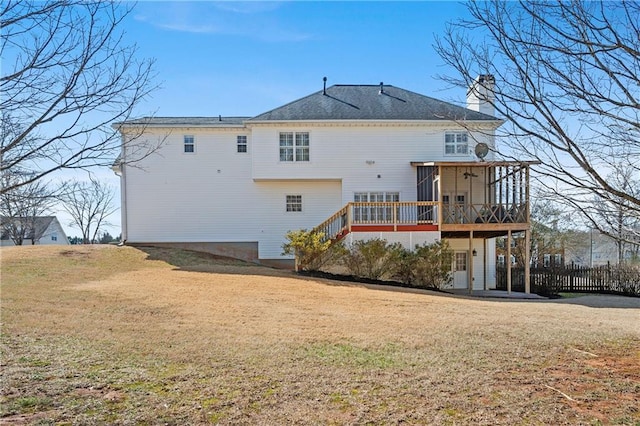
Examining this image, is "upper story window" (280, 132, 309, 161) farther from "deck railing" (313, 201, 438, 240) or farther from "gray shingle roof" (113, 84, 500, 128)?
"deck railing" (313, 201, 438, 240)

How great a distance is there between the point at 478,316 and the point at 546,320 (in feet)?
4.75

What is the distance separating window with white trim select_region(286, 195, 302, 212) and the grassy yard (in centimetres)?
982

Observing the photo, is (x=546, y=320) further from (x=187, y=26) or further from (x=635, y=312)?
(x=187, y=26)

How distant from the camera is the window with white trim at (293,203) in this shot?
21.7 m

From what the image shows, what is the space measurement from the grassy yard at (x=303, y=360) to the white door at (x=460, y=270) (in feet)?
28.3

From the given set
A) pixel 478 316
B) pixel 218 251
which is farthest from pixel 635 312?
pixel 218 251

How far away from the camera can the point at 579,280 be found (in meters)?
22.7

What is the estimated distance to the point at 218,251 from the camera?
21750 millimetres

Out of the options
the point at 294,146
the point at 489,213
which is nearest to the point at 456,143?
the point at 489,213

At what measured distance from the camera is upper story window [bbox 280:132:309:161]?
2111 cm

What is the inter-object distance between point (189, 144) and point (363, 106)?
28.7 feet

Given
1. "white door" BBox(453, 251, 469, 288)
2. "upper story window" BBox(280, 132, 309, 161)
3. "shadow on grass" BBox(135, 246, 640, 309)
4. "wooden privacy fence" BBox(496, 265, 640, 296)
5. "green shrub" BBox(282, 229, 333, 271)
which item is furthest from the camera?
"wooden privacy fence" BBox(496, 265, 640, 296)

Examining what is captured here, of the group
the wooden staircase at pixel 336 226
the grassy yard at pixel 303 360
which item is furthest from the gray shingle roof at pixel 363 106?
the grassy yard at pixel 303 360

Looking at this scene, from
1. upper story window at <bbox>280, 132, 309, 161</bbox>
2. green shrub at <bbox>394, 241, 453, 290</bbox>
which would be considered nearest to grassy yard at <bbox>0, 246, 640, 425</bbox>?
green shrub at <bbox>394, 241, 453, 290</bbox>
